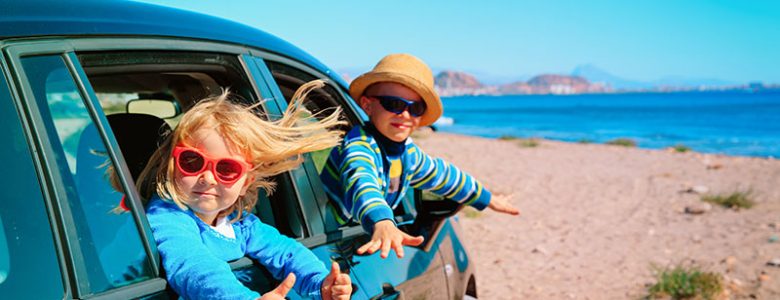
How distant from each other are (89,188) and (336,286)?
614mm

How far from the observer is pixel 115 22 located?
5.74ft

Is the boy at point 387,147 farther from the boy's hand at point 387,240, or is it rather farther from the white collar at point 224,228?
the white collar at point 224,228

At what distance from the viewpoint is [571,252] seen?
7.68 metres

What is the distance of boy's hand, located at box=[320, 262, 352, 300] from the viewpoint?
1682 millimetres

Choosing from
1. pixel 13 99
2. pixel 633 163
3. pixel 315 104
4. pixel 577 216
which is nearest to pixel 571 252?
pixel 577 216

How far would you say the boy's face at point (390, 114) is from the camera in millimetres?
2906

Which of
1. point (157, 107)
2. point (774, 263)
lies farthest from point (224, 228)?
point (774, 263)

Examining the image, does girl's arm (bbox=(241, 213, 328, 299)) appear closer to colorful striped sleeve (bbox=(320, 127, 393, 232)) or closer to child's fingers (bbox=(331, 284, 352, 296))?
child's fingers (bbox=(331, 284, 352, 296))

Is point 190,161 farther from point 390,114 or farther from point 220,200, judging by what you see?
point 390,114

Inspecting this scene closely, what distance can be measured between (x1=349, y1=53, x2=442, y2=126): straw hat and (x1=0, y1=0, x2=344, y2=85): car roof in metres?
0.51

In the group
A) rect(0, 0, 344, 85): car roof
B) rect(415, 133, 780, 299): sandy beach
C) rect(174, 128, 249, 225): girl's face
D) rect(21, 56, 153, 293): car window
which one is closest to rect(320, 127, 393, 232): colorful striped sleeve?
rect(0, 0, 344, 85): car roof

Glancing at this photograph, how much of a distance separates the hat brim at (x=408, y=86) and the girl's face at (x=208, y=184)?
111cm

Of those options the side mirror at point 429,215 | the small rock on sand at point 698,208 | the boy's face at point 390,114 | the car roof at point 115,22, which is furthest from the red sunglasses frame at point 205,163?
the small rock on sand at point 698,208

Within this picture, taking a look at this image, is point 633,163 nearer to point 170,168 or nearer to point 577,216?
point 577,216
